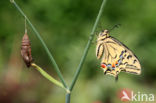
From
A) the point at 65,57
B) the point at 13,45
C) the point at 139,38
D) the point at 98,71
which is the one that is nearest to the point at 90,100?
the point at 98,71

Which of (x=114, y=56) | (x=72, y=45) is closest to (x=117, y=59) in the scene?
(x=114, y=56)

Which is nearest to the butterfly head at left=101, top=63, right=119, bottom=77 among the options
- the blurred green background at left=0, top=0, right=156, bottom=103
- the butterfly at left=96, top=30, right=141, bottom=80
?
the butterfly at left=96, top=30, right=141, bottom=80

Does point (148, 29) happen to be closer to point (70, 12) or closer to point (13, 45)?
point (70, 12)

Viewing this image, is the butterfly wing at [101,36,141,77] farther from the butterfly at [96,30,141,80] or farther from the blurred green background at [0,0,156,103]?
the blurred green background at [0,0,156,103]

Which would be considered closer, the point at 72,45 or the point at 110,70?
the point at 110,70

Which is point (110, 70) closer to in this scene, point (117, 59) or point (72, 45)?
point (117, 59)

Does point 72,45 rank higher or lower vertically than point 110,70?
lower
